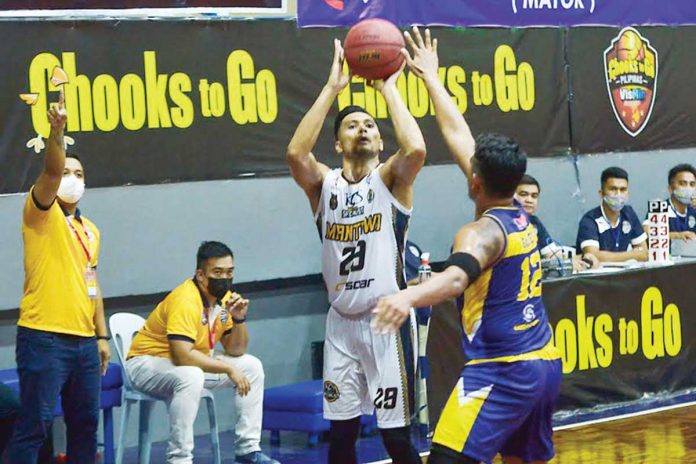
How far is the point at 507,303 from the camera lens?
552 centimetres

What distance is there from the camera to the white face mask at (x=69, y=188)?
24.8ft

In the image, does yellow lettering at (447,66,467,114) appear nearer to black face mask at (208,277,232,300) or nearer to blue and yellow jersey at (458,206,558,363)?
black face mask at (208,277,232,300)

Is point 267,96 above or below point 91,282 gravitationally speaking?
above

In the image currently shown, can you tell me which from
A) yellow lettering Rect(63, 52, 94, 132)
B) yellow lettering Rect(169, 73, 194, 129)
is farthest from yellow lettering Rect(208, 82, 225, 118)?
yellow lettering Rect(63, 52, 94, 132)

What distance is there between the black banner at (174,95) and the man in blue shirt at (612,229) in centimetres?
127

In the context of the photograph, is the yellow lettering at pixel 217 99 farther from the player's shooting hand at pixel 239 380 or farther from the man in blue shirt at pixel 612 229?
the man in blue shirt at pixel 612 229

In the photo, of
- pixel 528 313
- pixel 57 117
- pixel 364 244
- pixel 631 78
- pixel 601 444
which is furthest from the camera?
pixel 631 78

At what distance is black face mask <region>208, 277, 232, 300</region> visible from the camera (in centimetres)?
854

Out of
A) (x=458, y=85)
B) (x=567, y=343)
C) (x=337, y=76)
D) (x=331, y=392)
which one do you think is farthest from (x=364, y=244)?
(x=458, y=85)

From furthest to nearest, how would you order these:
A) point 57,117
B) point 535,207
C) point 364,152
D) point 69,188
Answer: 1. point 535,207
2. point 69,188
3. point 364,152
4. point 57,117

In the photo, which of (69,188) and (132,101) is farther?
(132,101)

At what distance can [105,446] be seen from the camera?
8500 millimetres

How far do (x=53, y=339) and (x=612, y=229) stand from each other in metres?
5.40

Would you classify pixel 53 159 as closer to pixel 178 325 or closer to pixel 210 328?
pixel 178 325
